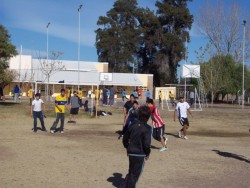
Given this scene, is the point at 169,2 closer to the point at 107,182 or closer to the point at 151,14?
the point at 151,14

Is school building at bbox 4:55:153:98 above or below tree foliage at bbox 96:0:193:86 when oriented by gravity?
below

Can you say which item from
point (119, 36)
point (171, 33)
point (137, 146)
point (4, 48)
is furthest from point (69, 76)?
point (137, 146)

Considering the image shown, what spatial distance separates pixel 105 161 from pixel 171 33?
63.1 m

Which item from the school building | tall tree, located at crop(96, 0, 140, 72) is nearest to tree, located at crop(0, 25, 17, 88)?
the school building

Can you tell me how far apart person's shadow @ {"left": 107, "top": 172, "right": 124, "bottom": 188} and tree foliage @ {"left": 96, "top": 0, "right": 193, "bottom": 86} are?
208 feet

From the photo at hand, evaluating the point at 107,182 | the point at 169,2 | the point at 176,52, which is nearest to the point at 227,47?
the point at 176,52

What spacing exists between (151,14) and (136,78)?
13720mm

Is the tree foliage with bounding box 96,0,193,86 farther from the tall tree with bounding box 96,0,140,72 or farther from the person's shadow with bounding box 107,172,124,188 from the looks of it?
the person's shadow with bounding box 107,172,124,188

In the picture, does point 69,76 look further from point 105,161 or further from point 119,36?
point 105,161

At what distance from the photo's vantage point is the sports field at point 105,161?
8.23 metres

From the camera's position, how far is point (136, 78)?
220ft

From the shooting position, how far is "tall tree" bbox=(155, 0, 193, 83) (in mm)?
71500

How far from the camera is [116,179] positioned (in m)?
8.41

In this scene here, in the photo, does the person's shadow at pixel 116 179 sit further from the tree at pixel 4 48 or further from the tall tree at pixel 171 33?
the tall tree at pixel 171 33
